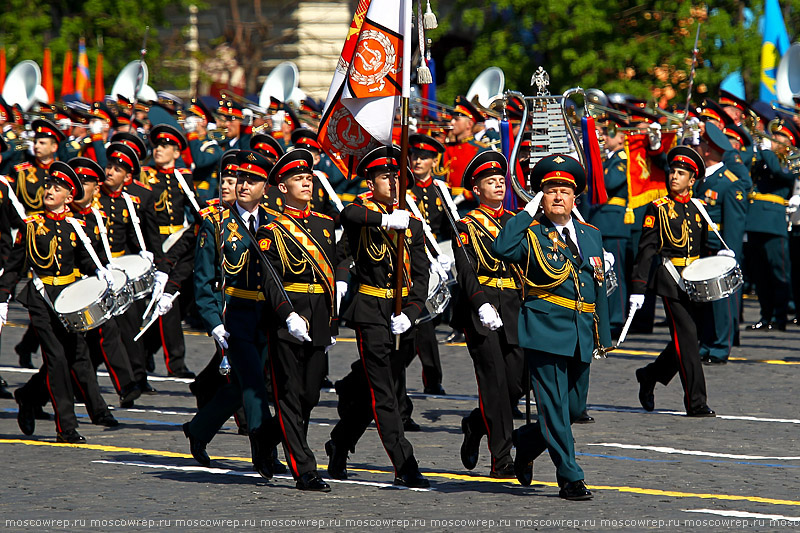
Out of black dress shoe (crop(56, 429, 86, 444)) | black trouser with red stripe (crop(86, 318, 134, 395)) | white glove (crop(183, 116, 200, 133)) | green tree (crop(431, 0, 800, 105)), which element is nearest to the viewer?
black dress shoe (crop(56, 429, 86, 444))

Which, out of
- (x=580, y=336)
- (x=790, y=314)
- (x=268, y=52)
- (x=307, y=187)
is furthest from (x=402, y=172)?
(x=268, y=52)

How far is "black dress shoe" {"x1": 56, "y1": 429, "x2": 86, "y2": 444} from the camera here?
10.9 m

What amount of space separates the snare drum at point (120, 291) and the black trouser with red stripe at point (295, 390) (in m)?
2.70

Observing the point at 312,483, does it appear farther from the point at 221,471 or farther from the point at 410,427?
the point at 410,427

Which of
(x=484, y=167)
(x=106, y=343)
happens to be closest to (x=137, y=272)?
(x=106, y=343)

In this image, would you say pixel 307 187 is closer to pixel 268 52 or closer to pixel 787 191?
pixel 787 191

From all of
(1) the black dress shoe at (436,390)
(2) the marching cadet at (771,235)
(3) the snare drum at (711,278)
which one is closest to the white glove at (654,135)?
(2) the marching cadet at (771,235)

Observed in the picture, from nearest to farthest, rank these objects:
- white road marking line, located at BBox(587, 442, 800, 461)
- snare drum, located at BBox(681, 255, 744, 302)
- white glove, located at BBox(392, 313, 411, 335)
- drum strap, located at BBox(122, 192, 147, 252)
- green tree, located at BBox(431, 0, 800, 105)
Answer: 1. white glove, located at BBox(392, 313, 411, 335)
2. white road marking line, located at BBox(587, 442, 800, 461)
3. snare drum, located at BBox(681, 255, 744, 302)
4. drum strap, located at BBox(122, 192, 147, 252)
5. green tree, located at BBox(431, 0, 800, 105)

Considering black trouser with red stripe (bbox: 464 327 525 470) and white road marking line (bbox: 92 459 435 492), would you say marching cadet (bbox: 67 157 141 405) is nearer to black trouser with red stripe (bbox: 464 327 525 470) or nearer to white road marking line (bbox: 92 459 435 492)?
white road marking line (bbox: 92 459 435 492)

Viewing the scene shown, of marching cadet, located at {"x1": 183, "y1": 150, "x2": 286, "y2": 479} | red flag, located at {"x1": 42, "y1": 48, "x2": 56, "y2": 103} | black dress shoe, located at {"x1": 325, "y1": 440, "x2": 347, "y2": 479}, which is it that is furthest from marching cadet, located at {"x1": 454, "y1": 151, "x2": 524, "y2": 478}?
red flag, located at {"x1": 42, "y1": 48, "x2": 56, "y2": 103}

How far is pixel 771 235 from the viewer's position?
1745cm

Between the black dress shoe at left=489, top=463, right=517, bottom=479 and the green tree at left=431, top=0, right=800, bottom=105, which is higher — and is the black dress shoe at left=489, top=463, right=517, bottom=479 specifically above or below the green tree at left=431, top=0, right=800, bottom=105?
below

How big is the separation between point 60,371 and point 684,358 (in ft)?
14.6

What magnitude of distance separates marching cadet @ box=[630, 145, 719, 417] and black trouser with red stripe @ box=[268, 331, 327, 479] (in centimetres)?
348
